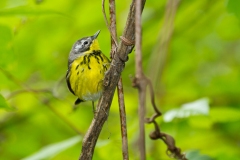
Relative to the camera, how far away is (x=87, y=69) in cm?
280

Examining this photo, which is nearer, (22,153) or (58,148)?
(58,148)

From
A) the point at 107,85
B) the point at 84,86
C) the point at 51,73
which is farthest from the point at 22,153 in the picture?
the point at 107,85

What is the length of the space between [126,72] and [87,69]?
5.00 ft

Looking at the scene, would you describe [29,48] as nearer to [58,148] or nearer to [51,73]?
[51,73]

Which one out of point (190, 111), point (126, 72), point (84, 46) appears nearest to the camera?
point (190, 111)


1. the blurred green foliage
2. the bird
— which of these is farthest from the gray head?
the blurred green foliage

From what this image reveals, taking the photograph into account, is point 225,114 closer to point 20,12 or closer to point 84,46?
point 84,46

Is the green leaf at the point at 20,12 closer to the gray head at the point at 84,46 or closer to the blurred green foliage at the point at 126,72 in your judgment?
the blurred green foliage at the point at 126,72

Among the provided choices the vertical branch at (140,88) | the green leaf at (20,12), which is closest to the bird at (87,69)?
the green leaf at (20,12)

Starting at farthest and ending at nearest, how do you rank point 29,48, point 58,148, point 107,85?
point 29,48 < point 58,148 < point 107,85

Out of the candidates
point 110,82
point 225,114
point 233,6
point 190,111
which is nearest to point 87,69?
point 190,111

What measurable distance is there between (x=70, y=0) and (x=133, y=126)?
1.13 metres

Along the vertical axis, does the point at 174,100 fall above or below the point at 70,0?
below

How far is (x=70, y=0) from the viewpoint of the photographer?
343cm
